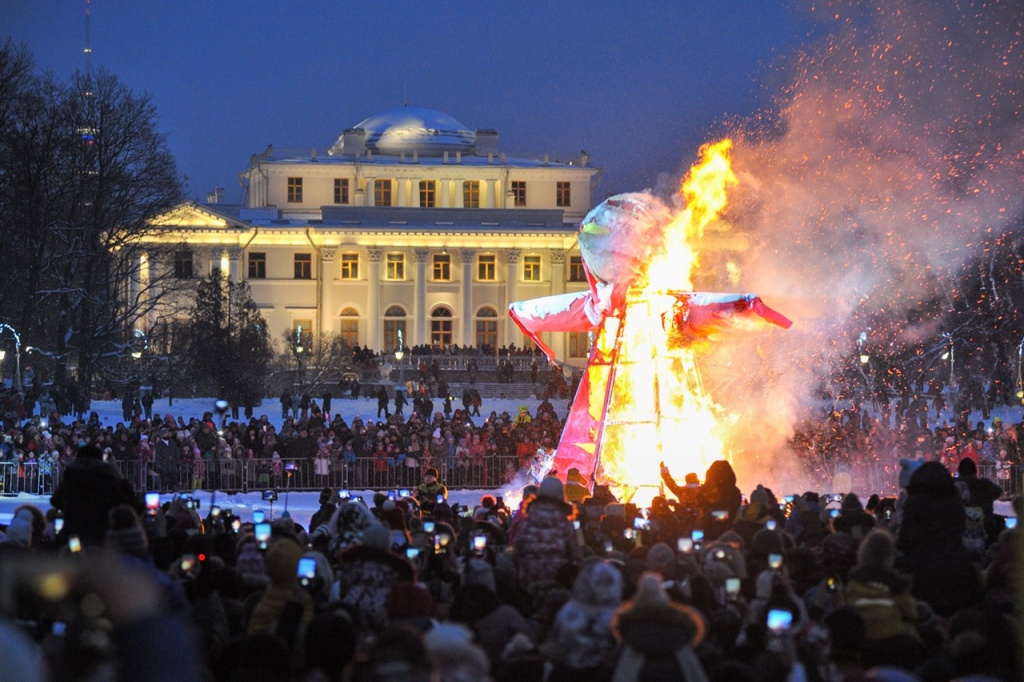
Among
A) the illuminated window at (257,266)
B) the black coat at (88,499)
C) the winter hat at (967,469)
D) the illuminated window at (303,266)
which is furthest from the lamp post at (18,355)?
the illuminated window at (303,266)

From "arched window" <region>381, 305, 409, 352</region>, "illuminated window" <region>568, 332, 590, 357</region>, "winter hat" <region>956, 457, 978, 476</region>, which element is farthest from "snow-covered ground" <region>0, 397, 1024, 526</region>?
"arched window" <region>381, 305, 409, 352</region>

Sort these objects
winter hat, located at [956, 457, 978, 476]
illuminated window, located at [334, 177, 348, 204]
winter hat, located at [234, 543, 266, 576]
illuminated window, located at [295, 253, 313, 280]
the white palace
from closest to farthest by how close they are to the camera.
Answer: winter hat, located at [234, 543, 266, 576] < winter hat, located at [956, 457, 978, 476] < the white palace < illuminated window, located at [295, 253, 313, 280] < illuminated window, located at [334, 177, 348, 204]

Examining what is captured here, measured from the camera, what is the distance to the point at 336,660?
297 inches

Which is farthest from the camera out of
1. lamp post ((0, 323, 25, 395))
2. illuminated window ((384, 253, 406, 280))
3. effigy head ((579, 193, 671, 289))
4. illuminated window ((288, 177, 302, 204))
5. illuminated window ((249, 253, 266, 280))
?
illuminated window ((288, 177, 302, 204))

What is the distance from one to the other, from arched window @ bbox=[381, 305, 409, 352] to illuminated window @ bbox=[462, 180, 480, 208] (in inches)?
290

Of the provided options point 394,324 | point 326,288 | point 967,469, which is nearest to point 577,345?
point 394,324

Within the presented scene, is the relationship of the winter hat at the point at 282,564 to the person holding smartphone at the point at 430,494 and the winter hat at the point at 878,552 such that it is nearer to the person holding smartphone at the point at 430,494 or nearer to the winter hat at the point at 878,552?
the winter hat at the point at 878,552

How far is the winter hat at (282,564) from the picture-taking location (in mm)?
8727

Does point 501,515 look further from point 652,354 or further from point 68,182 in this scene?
point 68,182

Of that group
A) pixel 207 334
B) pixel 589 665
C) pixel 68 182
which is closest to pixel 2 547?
pixel 589 665

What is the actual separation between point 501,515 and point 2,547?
6.05m

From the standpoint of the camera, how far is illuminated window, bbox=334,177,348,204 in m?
82.5

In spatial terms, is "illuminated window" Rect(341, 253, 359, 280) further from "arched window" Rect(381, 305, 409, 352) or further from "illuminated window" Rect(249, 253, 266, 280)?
"illuminated window" Rect(249, 253, 266, 280)

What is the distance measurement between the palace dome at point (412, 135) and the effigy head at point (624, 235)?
6697cm
